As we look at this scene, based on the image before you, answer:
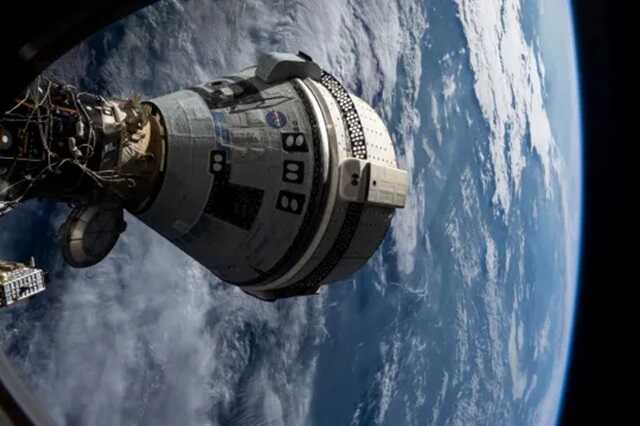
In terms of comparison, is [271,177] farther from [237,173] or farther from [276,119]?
[276,119]

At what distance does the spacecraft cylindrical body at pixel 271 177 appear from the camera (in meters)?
8.74

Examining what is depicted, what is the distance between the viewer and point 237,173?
→ 8.75 m

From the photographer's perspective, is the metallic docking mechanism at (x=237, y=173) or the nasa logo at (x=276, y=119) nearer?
the metallic docking mechanism at (x=237, y=173)

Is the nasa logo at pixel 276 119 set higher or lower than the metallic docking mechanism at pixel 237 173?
higher

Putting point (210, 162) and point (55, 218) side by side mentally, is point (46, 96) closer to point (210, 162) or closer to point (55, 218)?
point (210, 162)

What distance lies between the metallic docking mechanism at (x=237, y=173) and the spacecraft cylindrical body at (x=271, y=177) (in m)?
0.02

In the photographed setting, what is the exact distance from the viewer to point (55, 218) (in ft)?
105

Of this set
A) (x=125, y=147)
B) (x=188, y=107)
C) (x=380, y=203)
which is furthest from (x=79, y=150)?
(x=380, y=203)

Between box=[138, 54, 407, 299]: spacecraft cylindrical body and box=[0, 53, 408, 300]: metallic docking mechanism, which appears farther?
box=[138, 54, 407, 299]: spacecraft cylindrical body

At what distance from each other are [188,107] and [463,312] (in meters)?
65.6

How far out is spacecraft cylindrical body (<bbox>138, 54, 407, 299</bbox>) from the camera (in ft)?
28.7

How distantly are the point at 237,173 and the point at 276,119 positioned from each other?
120 cm

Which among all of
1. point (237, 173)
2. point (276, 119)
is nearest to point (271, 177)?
point (237, 173)

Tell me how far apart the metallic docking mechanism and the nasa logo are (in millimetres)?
21
